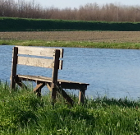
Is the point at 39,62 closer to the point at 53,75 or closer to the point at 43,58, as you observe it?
the point at 43,58

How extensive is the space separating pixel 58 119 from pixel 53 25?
5843 cm

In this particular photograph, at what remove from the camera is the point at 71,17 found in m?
83.7

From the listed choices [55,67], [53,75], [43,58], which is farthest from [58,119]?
[43,58]

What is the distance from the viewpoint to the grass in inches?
278

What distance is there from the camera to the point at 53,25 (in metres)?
65.6

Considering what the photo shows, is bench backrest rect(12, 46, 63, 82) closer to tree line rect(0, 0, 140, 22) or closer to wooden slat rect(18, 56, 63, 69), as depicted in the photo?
wooden slat rect(18, 56, 63, 69)

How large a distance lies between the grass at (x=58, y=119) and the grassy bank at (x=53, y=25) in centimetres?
4960

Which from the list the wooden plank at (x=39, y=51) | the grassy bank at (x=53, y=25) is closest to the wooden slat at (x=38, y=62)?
the wooden plank at (x=39, y=51)

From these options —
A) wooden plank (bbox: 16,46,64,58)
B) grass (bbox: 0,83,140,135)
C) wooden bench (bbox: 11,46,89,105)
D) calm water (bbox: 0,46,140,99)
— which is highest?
wooden plank (bbox: 16,46,64,58)

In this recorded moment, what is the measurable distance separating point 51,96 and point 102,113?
1.52m

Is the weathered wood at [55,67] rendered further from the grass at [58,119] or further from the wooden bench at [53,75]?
the grass at [58,119]

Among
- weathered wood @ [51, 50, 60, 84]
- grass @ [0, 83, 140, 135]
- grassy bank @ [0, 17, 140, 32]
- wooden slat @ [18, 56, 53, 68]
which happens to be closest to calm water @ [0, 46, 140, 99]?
wooden slat @ [18, 56, 53, 68]


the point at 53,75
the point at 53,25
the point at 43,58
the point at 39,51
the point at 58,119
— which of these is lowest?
the point at 58,119

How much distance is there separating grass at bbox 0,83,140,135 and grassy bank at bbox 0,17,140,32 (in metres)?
49.6
